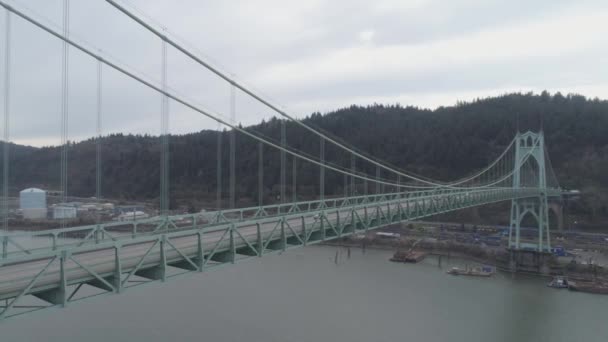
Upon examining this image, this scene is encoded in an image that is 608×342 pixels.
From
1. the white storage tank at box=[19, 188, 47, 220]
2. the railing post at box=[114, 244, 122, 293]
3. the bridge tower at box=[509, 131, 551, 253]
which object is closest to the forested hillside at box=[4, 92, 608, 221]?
the white storage tank at box=[19, 188, 47, 220]

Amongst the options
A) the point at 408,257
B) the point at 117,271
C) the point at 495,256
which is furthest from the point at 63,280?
the point at 495,256

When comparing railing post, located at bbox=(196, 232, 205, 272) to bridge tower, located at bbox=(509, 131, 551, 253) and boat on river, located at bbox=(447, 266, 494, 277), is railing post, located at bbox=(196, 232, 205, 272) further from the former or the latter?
bridge tower, located at bbox=(509, 131, 551, 253)

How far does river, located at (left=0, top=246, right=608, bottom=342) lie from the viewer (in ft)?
34.1

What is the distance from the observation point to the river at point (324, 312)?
34.1ft

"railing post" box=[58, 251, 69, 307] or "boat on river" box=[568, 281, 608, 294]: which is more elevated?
"railing post" box=[58, 251, 69, 307]

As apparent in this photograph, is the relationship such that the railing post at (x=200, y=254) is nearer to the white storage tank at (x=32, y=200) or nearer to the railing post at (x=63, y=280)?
the railing post at (x=63, y=280)

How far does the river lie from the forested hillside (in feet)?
35.3

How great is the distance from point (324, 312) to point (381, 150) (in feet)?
108

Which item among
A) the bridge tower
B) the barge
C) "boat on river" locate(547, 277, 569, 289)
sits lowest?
"boat on river" locate(547, 277, 569, 289)

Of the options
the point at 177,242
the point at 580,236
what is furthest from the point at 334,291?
the point at 580,236

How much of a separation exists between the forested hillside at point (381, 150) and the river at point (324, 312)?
1076 centimetres

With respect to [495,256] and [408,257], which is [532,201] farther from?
[408,257]

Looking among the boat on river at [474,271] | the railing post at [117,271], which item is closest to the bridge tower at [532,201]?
the boat on river at [474,271]

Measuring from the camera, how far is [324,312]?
39.9ft
